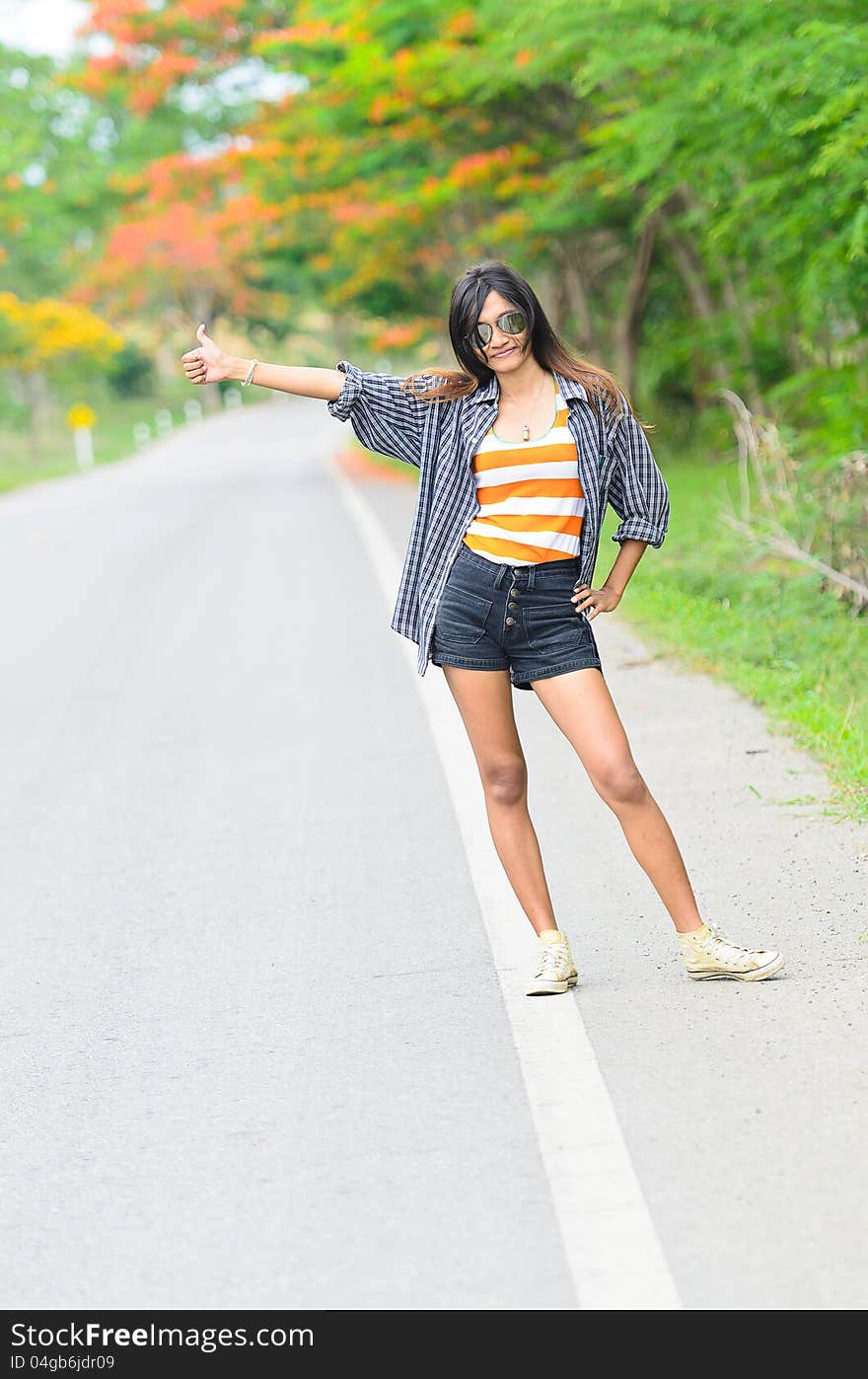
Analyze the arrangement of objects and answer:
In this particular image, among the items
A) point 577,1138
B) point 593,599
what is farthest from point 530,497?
point 577,1138

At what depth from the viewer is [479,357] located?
179 inches

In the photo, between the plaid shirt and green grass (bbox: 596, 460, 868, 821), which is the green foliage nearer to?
green grass (bbox: 596, 460, 868, 821)

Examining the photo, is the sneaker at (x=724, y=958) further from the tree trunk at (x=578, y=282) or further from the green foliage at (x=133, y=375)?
the green foliage at (x=133, y=375)

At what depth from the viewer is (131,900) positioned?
6.05 metres

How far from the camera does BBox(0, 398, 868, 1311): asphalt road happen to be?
10.9 feet

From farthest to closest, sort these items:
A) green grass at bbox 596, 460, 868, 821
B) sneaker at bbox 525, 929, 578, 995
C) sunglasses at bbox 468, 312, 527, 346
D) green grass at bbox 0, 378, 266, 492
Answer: green grass at bbox 0, 378, 266, 492 < green grass at bbox 596, 460, 868, 821 < sneaker at bbox 525, 929, 578, 995 < sunglasses at bbox 468, 312, 527, 346

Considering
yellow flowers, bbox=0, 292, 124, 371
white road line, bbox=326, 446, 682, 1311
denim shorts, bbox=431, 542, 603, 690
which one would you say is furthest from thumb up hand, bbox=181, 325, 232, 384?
yellow flowers, bbox=0, 292, 124, 371

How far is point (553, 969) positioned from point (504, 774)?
0.52 m

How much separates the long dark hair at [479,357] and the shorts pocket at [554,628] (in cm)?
51

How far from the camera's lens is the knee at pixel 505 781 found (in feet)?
15.8

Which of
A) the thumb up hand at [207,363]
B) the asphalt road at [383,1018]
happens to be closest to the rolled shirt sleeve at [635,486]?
the thumb up hand at [207,363]

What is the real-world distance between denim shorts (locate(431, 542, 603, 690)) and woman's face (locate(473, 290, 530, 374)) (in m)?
0.47

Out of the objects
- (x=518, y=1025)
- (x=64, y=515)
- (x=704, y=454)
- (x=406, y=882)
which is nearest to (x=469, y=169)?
(x=704, y=454)
